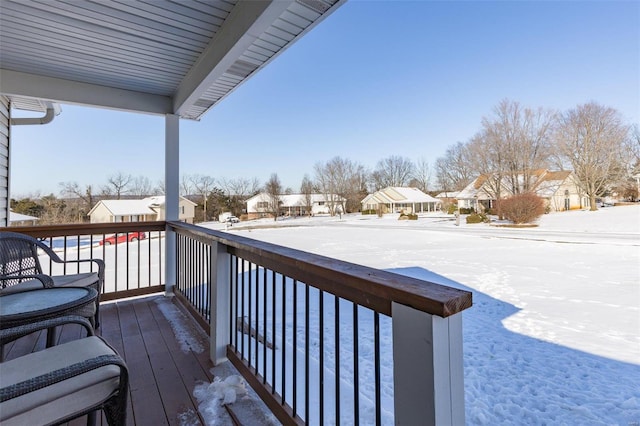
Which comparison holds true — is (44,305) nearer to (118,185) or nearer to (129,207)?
(129,207)

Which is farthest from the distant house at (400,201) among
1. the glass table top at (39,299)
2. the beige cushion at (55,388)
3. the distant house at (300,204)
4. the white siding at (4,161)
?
the beige cushion at (55,388)

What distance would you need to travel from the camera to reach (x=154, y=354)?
7.07ft

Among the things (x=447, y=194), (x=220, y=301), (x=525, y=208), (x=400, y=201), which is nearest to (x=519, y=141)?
(x=525, y=208)

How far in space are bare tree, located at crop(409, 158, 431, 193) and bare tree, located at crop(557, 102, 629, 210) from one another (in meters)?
Result: 16.3

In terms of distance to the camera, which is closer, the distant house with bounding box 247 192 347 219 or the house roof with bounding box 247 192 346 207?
the distant house with bounding box 247 192 347 219

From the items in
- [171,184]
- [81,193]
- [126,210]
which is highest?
[81,193]

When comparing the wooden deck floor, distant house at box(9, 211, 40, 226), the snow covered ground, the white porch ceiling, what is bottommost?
the snow covered ground

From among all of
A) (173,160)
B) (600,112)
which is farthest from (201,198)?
(600,112)

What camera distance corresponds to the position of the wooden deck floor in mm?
1566

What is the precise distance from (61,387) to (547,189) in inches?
1151

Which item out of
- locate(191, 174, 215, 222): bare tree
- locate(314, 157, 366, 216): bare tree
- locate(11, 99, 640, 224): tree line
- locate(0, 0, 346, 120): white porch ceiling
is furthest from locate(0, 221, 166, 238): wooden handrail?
locate(314, 157, 366, 216): bare tree

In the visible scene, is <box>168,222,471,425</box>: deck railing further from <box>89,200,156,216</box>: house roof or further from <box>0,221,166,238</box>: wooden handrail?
<box>89,200,156,216</box>: house roof

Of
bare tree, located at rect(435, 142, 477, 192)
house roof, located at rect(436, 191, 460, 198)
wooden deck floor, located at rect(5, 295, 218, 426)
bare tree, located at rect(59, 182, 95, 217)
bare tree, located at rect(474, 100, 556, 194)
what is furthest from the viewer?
house roof, located at rect(436, 191, 460, 198)

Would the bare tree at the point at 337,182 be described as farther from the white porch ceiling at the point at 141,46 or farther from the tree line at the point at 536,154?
the white porch ceiling at the point at 141,46
